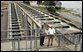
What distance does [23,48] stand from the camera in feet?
41.5

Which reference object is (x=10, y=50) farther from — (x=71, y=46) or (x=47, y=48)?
Result: (x=71, y=46)

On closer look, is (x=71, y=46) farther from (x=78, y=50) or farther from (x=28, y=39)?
(x=28, y=39)

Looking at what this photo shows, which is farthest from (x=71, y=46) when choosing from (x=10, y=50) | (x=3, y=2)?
(x=3, y=2)

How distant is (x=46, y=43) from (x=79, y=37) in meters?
1.79

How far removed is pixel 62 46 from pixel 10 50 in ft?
9.23

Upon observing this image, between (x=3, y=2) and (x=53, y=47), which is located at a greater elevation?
(x=53, y=47)

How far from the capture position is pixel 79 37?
43.2 ft

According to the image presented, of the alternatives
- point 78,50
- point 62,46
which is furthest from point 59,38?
point 78,50

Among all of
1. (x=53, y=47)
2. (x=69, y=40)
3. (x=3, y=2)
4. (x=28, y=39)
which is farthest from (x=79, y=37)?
(x=3, y=2)

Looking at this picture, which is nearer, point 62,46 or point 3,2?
point 62,46

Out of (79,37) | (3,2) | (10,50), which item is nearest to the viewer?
(10,50)

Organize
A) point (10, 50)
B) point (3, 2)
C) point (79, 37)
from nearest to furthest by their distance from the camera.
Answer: point (10, 50)
point (79, 37)
point (3, 2)

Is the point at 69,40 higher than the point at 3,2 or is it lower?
higher

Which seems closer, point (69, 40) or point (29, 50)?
point (29, 50)
